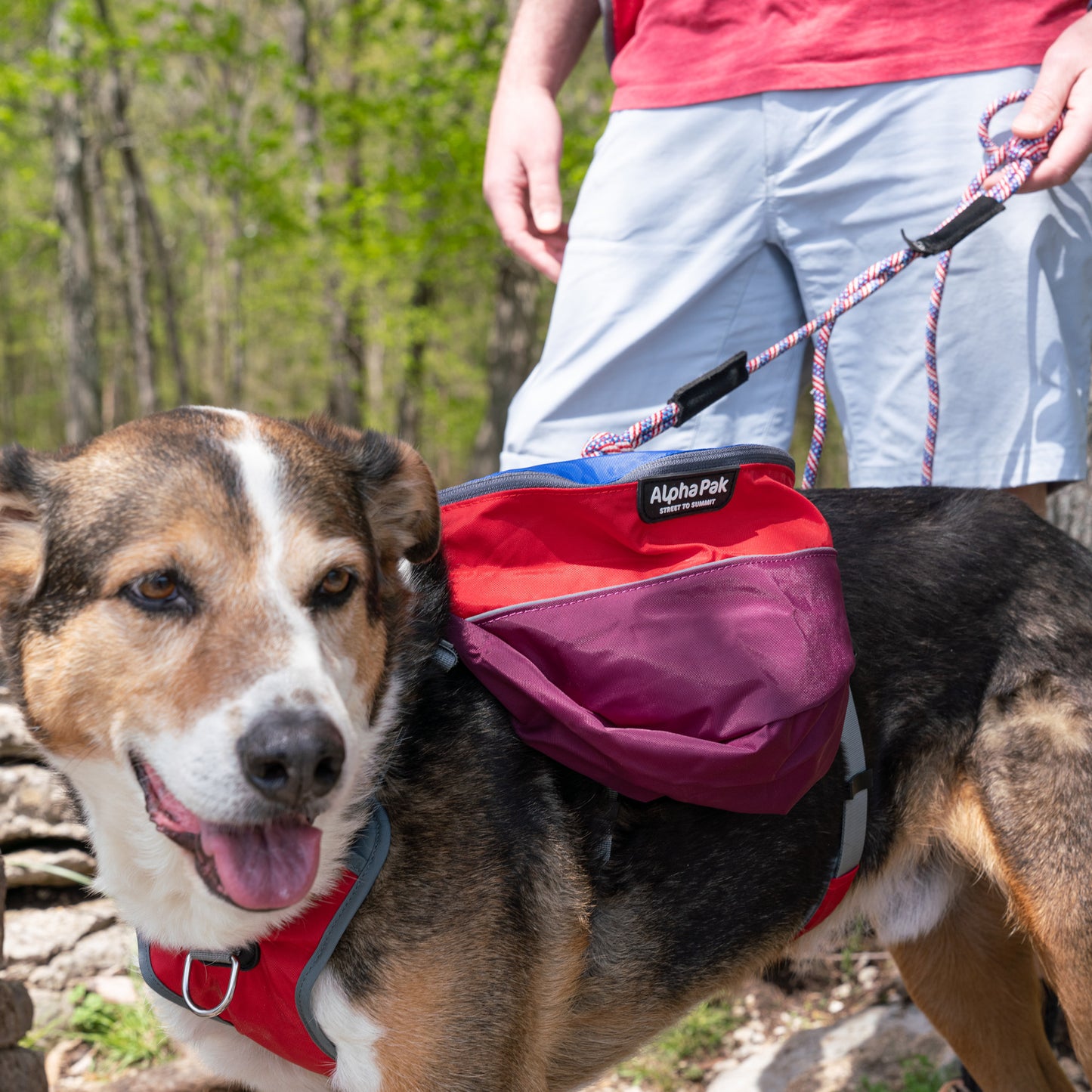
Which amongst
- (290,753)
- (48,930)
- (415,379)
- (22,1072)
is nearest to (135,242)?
(415,379)

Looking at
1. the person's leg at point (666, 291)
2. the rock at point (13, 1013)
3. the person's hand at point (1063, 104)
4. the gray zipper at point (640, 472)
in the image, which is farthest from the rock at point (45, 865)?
the person's hand at point (1063, 104)

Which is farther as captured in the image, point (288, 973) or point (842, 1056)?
point (842, 1056)

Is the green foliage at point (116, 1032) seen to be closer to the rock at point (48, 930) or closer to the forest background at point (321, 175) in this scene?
the rock at point (48, 930)

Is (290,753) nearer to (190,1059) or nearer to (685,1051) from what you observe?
(190,1059)

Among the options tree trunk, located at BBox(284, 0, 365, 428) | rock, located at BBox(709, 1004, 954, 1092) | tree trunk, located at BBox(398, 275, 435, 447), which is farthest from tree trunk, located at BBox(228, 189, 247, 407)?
rock, located at BBox(709, 1004, 954, 1092)

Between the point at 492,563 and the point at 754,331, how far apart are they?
46.6 inches

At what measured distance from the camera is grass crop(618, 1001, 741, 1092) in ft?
12.3

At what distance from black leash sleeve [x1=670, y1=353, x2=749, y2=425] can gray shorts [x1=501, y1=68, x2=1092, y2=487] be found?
0.23 metres

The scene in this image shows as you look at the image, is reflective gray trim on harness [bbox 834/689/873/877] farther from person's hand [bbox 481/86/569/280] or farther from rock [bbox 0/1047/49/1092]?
rock [bbox 0/1047/49/1092]

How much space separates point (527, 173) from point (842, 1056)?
3.06 m

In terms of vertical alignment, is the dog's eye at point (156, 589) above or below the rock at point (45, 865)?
above

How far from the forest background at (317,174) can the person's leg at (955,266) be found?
10270 mm

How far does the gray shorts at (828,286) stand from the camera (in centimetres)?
286

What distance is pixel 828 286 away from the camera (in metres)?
3.02
